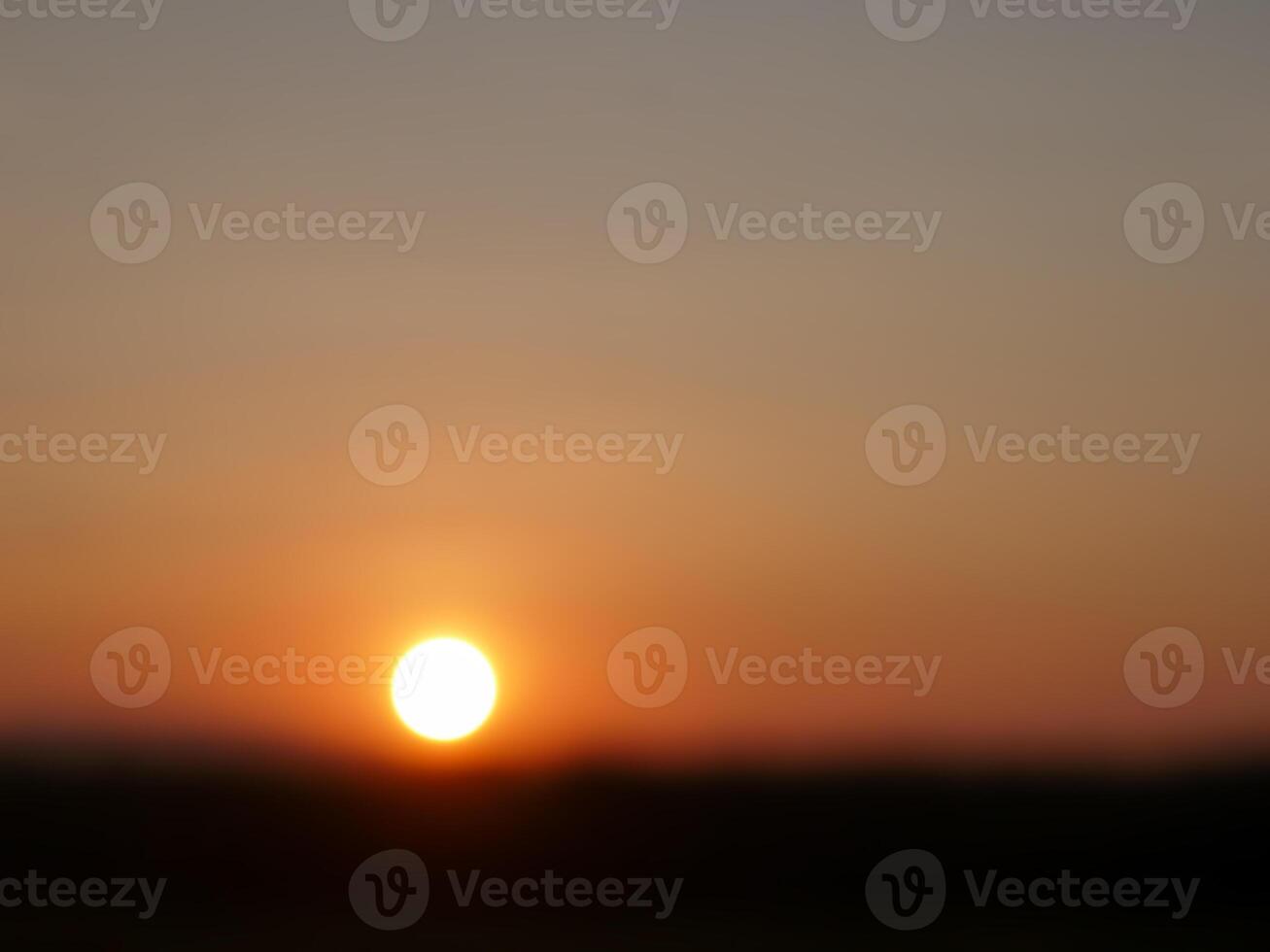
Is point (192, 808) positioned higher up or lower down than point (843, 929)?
higher up

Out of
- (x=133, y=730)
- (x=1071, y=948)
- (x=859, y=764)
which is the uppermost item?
(x=133, y=730)

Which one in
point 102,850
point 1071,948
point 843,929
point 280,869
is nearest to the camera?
point 1071,948

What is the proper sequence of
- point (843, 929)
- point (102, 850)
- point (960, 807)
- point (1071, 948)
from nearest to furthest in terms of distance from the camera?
1. point (1071, 948)
2. point (843, 929)
3. point (102, 850)
4. point (960, 807)

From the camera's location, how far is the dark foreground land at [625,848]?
13711 mm

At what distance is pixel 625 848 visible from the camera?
51.8 ft

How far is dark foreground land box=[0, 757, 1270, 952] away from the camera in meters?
13.7

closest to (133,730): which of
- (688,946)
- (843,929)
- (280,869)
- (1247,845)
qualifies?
(280,869)

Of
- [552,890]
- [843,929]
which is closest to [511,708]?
[552,890]

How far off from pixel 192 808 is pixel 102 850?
109cm

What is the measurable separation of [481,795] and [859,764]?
477cm

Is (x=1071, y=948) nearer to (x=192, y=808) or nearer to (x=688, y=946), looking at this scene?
(x=688, y=946)

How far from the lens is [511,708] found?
50.6ft

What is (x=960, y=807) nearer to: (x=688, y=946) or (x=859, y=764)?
(x=859, y=764)

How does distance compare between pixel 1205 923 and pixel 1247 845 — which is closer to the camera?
pixel 1205 923
